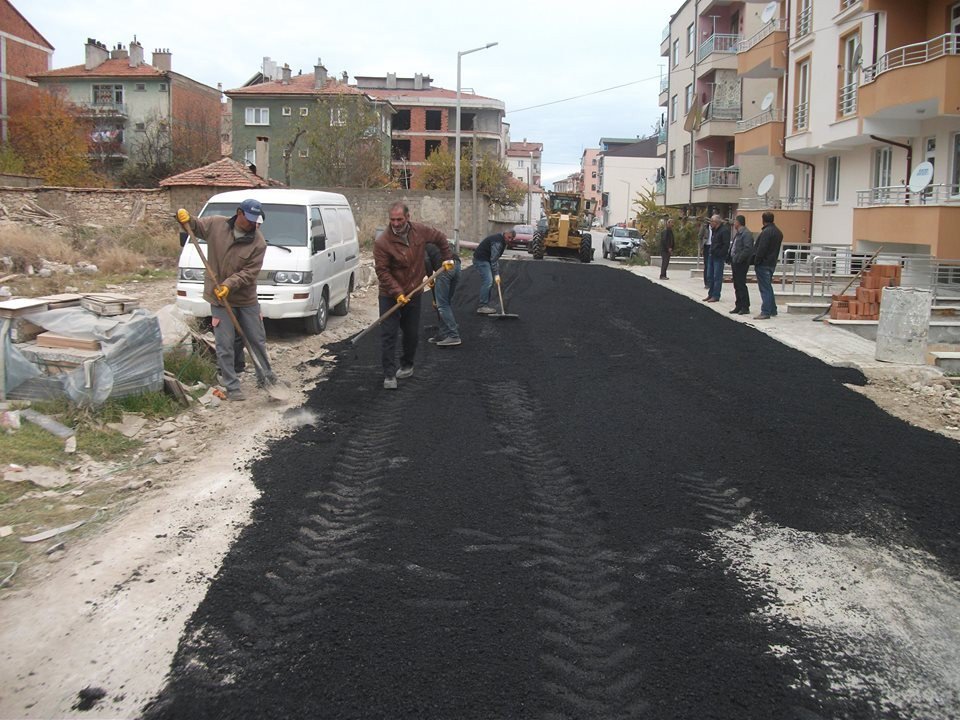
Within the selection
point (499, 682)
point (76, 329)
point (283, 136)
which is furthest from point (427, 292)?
point (283, 136)

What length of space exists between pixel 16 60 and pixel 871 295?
54061 mm

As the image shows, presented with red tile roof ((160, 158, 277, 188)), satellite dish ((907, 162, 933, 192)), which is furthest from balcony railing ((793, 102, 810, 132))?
red tile roof ((160, 158, 277, 188))

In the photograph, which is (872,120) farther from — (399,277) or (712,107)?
(712,107)

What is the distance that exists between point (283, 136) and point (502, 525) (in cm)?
5790

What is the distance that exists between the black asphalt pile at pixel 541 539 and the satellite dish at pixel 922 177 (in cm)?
826

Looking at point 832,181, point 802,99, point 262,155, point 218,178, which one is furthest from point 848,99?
point 262,155

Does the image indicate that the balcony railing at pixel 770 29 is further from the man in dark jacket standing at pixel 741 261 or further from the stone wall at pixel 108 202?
the man in dark jacket standing at pixel 741 261

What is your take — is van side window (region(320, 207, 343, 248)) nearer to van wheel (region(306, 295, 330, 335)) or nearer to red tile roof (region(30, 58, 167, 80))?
van wheel (region(306, 295, 330, 335))

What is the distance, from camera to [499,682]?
3420 millimetres

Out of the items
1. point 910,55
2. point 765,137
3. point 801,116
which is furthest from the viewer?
point 765,137

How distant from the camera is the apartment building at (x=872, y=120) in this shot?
16094 mm

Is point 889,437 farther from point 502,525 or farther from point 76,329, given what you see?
point 76,329

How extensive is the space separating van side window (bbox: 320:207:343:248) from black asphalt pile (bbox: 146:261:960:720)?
379 cm

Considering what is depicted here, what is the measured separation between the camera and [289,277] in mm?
11320
